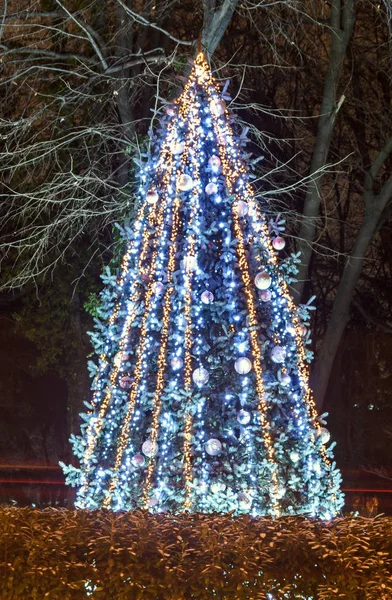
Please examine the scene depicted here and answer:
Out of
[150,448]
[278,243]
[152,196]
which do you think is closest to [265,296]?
[278,243]

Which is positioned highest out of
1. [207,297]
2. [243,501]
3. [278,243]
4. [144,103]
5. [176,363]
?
[144,103]

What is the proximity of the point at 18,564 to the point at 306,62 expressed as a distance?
41.0ft

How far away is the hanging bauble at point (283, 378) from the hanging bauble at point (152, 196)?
1820 mm

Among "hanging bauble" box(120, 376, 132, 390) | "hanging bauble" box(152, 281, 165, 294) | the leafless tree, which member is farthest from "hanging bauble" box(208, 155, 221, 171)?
the leafless tree

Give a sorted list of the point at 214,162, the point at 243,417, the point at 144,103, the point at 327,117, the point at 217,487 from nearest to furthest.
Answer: the point at 217,487, the point at 243,417, the point at 214,162, the point at 327,117, the point at 144,103

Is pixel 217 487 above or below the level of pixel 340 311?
below

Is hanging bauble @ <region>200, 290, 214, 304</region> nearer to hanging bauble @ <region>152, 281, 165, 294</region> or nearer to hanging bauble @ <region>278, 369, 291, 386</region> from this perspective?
hanging bauble @ <region>152, 281, 165, 294</region>

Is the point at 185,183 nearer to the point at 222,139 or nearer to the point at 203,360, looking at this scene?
the point at 222,139

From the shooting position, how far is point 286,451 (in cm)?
743

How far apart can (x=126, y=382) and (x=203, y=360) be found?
0.73m

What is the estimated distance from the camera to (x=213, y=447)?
706 cm

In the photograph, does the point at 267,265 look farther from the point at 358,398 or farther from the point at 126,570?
the point at 358,398

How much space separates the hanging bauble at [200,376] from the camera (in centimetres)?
720

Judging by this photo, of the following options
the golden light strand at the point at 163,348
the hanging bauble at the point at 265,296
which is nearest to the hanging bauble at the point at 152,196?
the golden light strand at the point at 163,348
